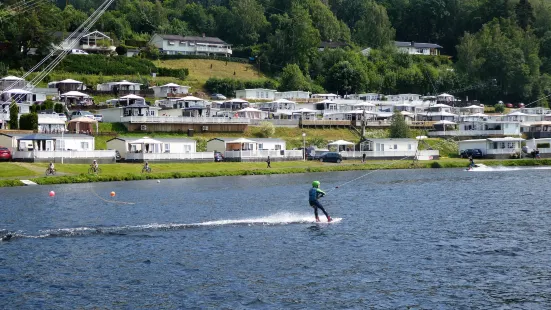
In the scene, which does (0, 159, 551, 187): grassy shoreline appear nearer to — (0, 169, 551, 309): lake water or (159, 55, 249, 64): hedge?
(0, 169, 551, 309): lake water

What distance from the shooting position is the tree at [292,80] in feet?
509

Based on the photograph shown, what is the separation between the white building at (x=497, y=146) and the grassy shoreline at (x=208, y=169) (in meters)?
4.35

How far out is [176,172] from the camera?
81.7 meters

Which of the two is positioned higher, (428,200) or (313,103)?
(313,103)

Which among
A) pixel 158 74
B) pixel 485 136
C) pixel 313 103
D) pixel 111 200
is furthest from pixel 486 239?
pixel 158 74

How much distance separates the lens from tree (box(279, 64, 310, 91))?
155250 mm

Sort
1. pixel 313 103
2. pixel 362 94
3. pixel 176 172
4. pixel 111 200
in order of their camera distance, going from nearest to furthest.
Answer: pixel 111 200, pixel 176 172, pixel 313 103, pixel 362 94

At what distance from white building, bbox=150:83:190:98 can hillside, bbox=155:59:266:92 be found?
14.3 metres

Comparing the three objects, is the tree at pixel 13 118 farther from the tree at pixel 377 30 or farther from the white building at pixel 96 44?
the tree at pixel 377 30

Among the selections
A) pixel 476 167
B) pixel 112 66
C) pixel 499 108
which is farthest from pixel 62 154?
pixel 499 108

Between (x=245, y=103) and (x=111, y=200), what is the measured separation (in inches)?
2853

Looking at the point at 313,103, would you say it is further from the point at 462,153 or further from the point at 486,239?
the point at 486,239

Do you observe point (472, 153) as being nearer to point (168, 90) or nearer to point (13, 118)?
point (168, 90)

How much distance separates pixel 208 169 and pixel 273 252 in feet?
163
